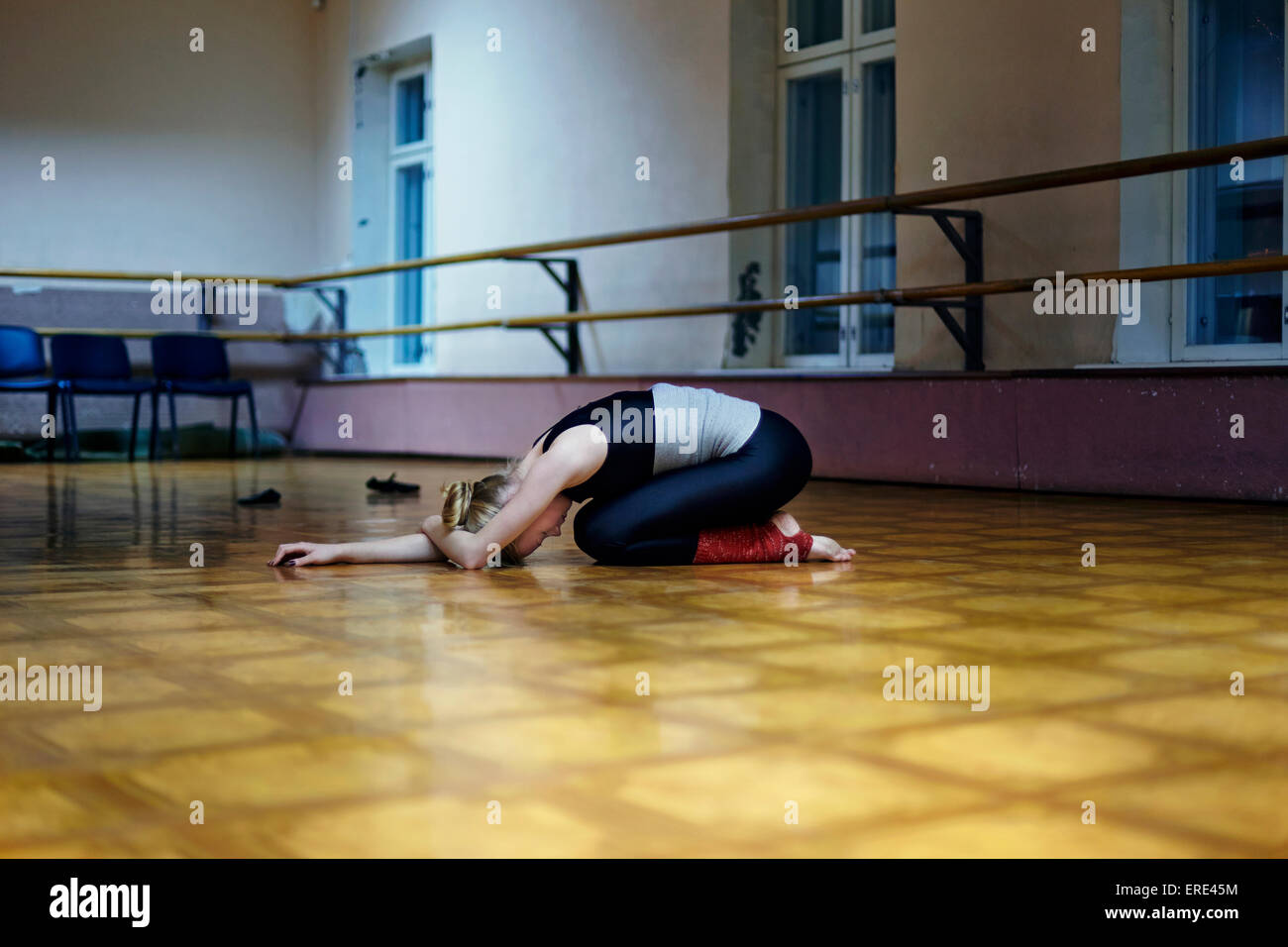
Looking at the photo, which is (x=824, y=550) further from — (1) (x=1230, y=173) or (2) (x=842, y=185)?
(2) (x=842, y=185)

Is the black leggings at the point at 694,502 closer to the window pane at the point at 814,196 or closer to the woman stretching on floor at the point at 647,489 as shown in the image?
the woman stretching on floor at the point at 647,489

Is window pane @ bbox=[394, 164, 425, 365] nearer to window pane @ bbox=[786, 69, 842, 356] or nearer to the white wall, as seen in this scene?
the white wall

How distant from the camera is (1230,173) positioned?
474 centimetres

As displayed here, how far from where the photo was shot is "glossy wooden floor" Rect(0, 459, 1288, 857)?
114cm

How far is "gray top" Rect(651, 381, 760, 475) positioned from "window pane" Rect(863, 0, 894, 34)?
3740 millimetres

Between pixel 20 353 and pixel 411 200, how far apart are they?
2.68 metres

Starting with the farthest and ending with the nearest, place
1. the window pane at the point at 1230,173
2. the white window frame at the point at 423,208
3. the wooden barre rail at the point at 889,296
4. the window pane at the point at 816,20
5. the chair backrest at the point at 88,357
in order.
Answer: the white window frame at the point at 423,208 < the chair backrest at the point at 88,357 < the window pane at the point at 816,20 < the window pane at the point at 1230,173 < the wooden barre rail at the point at 889,296

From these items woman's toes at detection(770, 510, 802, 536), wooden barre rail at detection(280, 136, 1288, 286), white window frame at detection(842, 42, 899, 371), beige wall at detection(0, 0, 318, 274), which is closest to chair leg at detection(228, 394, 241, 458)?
beige wall at detection(0, 0, 318, 274)

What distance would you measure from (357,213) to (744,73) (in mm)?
3738

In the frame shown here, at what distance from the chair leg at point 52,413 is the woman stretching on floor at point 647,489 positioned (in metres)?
5.49

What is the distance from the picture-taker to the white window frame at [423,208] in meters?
9.02

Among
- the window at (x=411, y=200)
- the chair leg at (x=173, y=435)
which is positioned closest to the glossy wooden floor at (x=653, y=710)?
the chair leg at (x=173, y=435)
